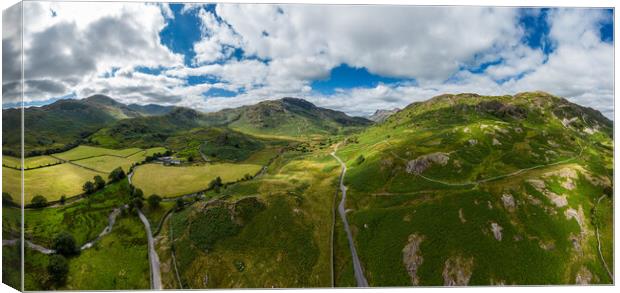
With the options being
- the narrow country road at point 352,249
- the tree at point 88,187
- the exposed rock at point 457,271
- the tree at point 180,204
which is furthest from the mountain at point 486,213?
the tree at point 88,187

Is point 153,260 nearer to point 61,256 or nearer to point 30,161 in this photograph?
point 61,256

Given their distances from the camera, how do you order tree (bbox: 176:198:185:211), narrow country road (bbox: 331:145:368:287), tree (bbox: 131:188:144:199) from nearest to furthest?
narrow country road (bbox: 331:145:368:287)
tree (bbox: 176:198:185:211)
tree (bbox: 131:188:144:199)

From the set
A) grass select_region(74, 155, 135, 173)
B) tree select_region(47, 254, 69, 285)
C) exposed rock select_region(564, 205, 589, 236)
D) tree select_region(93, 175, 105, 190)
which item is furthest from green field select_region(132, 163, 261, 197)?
exposed rock select_region(564, 205, 589, 236)

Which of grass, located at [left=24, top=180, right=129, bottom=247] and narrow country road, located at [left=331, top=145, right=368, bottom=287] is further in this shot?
narrow country road, located at [left=331, top=145, right=368, bottom=287]

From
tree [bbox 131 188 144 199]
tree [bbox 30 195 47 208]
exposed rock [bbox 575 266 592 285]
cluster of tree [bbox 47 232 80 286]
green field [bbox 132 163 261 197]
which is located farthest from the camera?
green field [bbox 132 163 261 197]

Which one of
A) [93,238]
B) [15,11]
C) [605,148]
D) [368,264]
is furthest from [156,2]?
[605,148]

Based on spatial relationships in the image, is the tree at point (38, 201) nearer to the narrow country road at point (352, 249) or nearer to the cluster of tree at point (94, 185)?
the cluster of tree at point (94, 185)

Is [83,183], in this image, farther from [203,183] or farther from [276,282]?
[276,282]

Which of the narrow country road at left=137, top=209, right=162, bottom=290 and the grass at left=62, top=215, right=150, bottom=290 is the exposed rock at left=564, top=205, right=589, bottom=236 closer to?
the narrow country road at left=137, top=209, right=162, bottom=290
